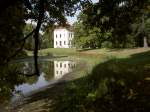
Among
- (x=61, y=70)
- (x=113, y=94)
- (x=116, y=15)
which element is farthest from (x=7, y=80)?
(x=61, y=70)

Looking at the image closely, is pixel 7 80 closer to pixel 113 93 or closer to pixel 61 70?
pixel 113 93

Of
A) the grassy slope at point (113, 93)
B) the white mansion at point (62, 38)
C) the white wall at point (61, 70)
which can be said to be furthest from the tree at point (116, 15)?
the white mansion at point (62, 38)

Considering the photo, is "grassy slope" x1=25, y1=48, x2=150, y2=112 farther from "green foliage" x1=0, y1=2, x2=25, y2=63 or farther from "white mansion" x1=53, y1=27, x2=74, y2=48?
"white mansion" x1=53, y1=27, x2=74, y2=48

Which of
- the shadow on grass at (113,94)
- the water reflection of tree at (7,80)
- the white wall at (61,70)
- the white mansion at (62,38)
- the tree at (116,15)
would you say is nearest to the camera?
the water reflection of tree at (7,80)

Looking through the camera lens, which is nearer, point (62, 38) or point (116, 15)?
point (116, 15)

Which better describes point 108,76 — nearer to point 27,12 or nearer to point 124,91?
point 124,91

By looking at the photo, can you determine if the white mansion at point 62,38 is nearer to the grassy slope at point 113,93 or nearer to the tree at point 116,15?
the grassy slope at point 113,93

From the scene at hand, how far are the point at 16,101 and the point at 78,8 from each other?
1343 cm

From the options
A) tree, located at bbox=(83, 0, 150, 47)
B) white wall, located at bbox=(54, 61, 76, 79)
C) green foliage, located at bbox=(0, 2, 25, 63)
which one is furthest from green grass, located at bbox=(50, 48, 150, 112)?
white wall, located at bbox=(54, 61, 76, 79)

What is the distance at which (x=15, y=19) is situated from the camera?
8477 millimetres

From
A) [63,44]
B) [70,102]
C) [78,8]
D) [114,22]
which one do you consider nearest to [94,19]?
[114,22]

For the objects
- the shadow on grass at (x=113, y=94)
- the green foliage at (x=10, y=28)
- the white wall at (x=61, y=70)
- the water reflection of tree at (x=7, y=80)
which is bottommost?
the white wall at (x=61, y=70)

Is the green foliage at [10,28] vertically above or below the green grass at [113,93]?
above

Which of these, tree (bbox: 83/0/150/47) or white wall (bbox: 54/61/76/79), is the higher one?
tree (bbox: 83/0/150/47)
